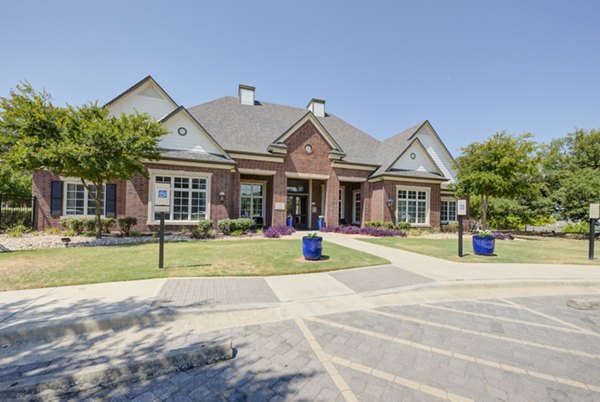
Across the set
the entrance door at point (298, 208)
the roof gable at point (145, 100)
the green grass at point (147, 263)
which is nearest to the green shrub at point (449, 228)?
the entrance door at point (298, 208)

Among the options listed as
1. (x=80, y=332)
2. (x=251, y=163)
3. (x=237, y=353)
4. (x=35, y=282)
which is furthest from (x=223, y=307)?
(x=251, y=163)

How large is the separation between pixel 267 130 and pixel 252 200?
18.5ft

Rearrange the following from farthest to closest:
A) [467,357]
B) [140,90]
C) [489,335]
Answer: [140,90]
[489,335]
[467,357]

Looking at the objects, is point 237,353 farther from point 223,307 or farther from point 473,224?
point 473,224

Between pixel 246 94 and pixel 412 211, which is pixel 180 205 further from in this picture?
pixel 412 211

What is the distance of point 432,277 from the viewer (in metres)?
7.54

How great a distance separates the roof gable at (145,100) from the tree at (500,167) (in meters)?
21.4

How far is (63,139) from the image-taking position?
11.4 m

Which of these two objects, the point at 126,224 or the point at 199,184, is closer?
the point at 126,224

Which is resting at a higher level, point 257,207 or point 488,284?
point 257,207

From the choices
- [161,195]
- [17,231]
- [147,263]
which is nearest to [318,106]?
[161,195]

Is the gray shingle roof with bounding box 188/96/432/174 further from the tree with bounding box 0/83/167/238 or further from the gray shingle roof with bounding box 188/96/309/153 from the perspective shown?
the tree with bounding box 0/83/167/238

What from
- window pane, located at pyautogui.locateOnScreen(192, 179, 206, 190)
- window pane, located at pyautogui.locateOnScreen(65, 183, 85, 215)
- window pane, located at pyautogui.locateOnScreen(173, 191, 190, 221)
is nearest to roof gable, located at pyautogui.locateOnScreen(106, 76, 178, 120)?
window pane, located at pyautogui.locateOnScreen(65, 183, 85, 215)

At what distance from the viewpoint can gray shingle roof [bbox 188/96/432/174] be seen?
64.3 feet
